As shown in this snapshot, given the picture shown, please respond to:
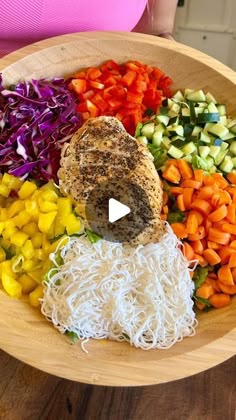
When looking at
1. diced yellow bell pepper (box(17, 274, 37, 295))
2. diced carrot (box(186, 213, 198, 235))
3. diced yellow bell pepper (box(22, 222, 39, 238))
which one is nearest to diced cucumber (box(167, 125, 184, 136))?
diced carrot (box(186, 213, 198, 235))

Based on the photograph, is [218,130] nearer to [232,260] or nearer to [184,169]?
[184,169]

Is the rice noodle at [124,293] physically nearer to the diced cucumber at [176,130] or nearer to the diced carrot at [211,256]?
the diced carrot at [211,256]

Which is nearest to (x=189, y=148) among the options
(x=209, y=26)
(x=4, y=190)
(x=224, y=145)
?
(x=224, y=145)

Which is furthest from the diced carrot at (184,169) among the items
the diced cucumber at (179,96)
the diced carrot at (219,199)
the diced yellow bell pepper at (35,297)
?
the diced yellow bell pepper at (35,297)

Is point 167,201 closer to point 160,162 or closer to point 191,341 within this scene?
point 160,162

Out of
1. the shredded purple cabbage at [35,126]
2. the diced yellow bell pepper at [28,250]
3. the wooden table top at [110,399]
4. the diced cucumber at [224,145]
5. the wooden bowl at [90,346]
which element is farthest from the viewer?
the diced cucumber at [224,145]

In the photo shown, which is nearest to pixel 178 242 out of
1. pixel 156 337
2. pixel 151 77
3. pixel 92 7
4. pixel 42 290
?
pixel 156 337
